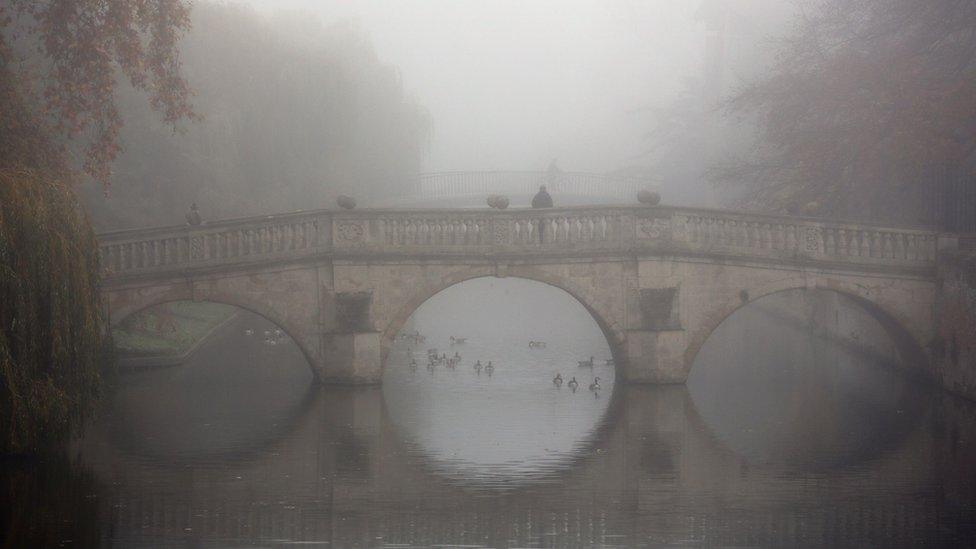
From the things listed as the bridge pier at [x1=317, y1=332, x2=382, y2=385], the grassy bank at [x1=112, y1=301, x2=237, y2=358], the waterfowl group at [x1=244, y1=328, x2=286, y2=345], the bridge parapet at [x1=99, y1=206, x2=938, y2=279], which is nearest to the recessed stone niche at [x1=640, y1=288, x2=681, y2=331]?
the bridge parapet at [x1=99, y1=206, x2=938, y2=279]

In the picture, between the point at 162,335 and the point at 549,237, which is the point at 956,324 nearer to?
the point at 549,237

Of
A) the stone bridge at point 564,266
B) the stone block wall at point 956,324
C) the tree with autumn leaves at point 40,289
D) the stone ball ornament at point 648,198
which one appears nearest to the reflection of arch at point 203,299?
the stone bridge at point 564,266

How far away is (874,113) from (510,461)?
42.3 feet

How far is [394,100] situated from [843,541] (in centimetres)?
3670

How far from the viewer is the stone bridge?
2284 cm

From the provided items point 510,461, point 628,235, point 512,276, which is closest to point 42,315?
point 510,461

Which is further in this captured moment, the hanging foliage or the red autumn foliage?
the red autumn foliage

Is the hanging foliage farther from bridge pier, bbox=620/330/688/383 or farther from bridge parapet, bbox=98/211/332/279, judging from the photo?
bridge pier, bbox=620/330/688/383

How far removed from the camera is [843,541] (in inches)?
513

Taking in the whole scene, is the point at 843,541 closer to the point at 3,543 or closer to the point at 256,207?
the point at 3,543

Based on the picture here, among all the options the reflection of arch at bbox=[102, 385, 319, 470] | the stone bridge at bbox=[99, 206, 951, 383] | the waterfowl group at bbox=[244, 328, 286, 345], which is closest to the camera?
the reflection of arch at bbox=[102, 385, 319, 470]

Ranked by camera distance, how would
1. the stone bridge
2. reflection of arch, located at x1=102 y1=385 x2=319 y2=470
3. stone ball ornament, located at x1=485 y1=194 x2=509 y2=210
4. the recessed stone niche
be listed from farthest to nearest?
1. stone ball ornament, located at x1=485 y1=194 x2=509 y2=210
2. the recessed stone niche
3. the stone bridge
4. reflection of arch, located at x1=102 y1=385 x2=319 y2=470

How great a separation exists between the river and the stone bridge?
1.12m

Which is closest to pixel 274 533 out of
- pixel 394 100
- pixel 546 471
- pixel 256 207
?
pixel 546 471
